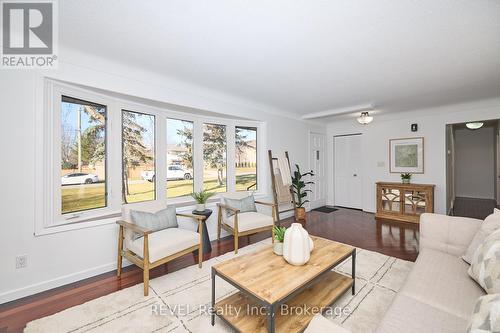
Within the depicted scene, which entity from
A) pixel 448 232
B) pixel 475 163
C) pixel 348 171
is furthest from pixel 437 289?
pixel 475 163

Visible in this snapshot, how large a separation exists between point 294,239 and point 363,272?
1.29 m

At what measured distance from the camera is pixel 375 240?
3547mm

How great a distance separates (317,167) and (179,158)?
3735 mm

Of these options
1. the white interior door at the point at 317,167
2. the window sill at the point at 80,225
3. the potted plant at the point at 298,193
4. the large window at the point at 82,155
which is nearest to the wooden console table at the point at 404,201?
the white interior door at the point at 317,167

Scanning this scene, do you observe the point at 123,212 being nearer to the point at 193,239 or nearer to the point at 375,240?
the point at 193,239

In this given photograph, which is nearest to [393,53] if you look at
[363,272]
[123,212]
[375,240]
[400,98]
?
[400,98]

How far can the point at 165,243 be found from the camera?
2.32 meters

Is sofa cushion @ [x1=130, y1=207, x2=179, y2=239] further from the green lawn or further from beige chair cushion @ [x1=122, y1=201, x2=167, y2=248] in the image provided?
the green lawn

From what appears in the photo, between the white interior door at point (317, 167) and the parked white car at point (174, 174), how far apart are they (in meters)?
3.24

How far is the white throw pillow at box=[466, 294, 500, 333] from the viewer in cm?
80

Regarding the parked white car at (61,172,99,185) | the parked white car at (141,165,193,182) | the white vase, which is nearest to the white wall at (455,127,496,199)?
the white vase

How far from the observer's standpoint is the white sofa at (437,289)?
1170 millimetres

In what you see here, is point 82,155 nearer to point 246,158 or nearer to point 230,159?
point 230,159

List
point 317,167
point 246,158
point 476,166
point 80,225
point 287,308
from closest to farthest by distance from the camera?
point 287,308, point 80,225, point 246,158, point 317,167, point 476,166
